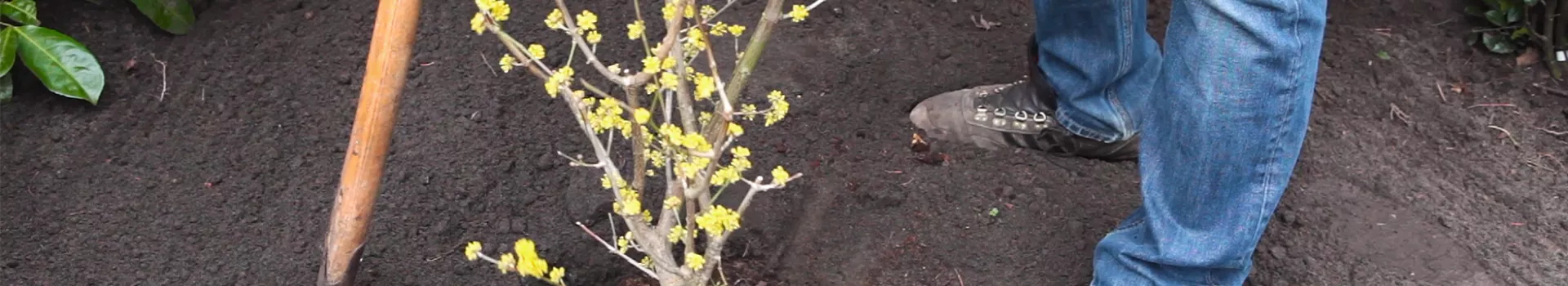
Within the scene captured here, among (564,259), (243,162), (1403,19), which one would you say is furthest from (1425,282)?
(243,162)

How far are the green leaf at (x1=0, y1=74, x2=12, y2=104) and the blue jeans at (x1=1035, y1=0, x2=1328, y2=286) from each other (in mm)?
1826

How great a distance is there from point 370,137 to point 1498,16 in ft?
7.73

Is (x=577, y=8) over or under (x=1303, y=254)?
over

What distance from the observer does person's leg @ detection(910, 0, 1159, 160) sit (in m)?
2.16

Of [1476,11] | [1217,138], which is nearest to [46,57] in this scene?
[1217,138]

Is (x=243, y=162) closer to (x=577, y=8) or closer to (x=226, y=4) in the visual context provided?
(x=226, y=4)

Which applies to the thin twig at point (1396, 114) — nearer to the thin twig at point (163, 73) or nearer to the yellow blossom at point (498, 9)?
the yellow blossom at point (498, 9)

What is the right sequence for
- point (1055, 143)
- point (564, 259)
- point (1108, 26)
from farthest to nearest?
point (1055, 143) < point (1108, 26) < point (564, 259)

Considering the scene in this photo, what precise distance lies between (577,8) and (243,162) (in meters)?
0.75

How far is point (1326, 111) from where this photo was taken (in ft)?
8.26

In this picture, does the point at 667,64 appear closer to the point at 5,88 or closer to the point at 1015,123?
the point at 1015,123

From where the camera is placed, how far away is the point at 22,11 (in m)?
2.07

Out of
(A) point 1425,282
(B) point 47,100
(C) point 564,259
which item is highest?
(B) point 47,100

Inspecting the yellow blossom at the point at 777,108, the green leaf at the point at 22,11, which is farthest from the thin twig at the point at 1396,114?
the green leaf at the point at 22,11
